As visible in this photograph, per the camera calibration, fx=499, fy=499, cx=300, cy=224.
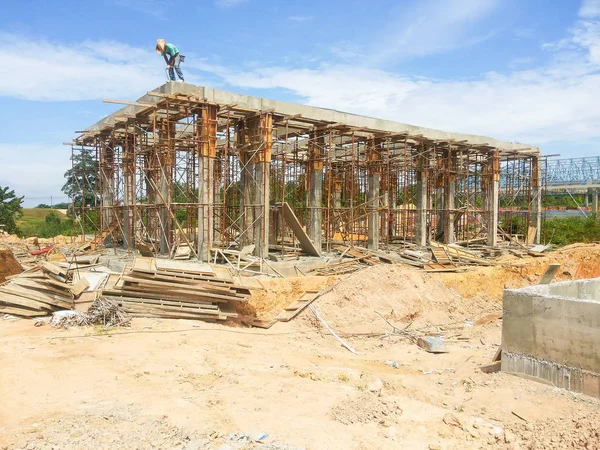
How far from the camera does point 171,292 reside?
10.9m

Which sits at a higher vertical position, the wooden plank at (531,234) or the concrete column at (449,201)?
the concrete column at (449,201)

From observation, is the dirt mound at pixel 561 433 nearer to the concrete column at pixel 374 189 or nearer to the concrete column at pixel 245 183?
the concrete column at pixel 245 183

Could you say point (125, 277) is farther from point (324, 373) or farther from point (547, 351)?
point (547, 351)

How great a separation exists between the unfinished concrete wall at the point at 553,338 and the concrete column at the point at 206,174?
31.4 ft

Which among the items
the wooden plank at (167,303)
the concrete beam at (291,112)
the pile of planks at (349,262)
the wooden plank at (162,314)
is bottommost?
the wooden plank at (162,314)

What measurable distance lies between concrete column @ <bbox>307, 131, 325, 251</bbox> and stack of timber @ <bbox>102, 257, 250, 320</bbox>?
750 cm

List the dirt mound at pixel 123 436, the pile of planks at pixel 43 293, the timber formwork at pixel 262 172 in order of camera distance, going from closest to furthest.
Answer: the dirt mound at pixel 123 436 < the pile of planks at pixel 43 293 < the timber formwork at pixel 262 172

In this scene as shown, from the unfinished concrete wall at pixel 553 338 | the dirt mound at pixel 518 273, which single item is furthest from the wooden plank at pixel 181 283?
the dirt mound at pixel 518 273

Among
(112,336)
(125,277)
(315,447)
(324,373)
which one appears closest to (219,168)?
(125,277)

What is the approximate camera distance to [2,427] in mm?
5430

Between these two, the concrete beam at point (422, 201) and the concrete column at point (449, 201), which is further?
the concrete column at point (449, 201)

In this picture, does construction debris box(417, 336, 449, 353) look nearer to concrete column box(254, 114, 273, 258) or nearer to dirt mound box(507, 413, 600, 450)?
dirt mound box(507, 413, 600, 450)

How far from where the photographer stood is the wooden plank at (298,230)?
16763mm

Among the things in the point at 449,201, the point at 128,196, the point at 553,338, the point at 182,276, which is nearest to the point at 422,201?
the point at 449,201
